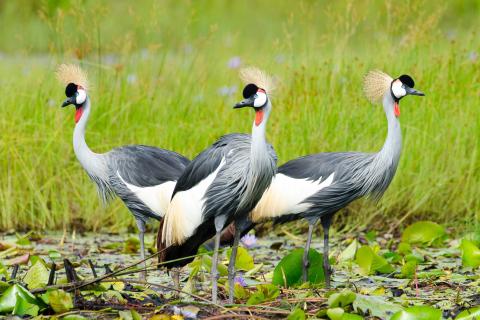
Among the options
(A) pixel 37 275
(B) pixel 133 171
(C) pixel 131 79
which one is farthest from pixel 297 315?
(C) pixel 131 79

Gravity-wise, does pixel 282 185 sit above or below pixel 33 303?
above

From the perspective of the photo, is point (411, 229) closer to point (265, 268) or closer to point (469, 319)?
point (265, 268)

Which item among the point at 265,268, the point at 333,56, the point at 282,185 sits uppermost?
the point at 333,56

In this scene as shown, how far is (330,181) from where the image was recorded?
5.23 meters

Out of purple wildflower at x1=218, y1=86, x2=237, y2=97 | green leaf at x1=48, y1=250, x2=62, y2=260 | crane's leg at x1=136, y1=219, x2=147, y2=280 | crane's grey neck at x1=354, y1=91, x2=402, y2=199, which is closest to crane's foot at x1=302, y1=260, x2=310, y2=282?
crane's grey neck at x1=354, y1=91, x2=402, y2=199

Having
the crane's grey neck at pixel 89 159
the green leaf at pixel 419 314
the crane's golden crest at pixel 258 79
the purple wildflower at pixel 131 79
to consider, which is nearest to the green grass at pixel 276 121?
the purple wildflower at pixel 131 79

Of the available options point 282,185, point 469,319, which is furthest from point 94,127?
point 469,319

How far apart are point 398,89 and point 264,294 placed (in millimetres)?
1685

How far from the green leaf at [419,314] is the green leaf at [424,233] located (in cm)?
203

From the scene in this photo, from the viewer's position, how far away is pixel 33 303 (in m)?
4.03

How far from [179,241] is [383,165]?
129cm

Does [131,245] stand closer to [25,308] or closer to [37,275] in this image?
[37,275]

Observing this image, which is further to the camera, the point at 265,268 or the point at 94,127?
the point at 94,127

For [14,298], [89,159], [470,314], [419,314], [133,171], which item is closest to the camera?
[419,314]
